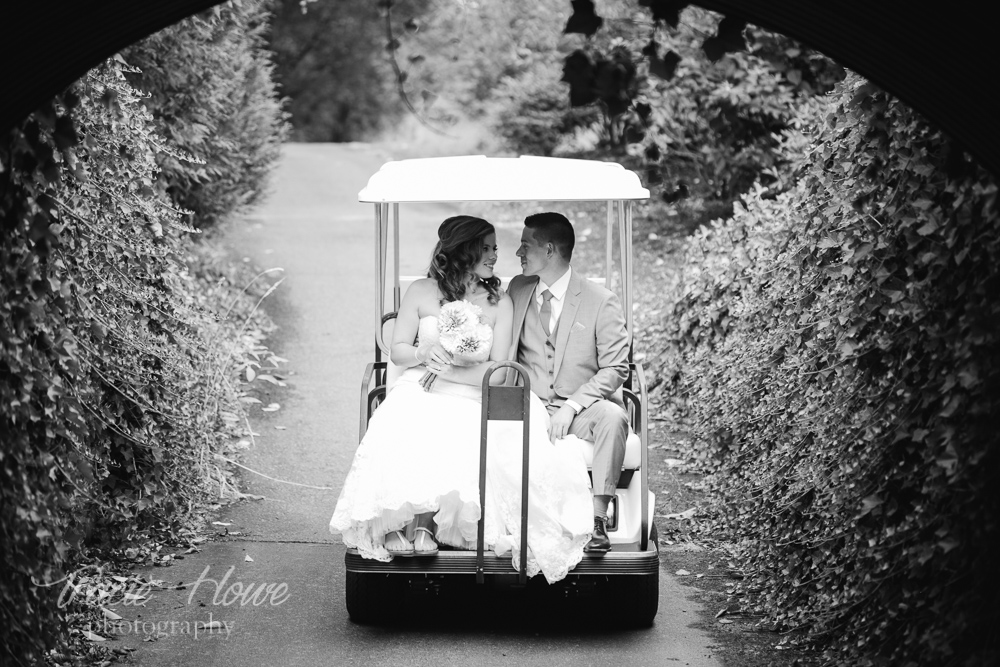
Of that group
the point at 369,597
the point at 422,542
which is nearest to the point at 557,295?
the point at 422,542

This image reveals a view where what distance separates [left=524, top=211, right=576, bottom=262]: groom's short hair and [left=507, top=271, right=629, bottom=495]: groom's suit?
6.4 inches

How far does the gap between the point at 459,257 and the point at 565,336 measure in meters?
0.71

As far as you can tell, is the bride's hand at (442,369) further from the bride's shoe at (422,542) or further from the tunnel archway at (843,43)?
the tunnel archway at (843,43)

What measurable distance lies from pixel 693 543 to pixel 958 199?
3.69m

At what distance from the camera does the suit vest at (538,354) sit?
241 inches

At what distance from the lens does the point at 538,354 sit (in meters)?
6.19

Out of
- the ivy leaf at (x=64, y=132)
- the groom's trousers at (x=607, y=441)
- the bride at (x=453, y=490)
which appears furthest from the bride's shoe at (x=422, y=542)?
the ivy leaf at (x=64, y=132)

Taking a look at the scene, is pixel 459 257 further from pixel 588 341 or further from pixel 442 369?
pixel 588 341

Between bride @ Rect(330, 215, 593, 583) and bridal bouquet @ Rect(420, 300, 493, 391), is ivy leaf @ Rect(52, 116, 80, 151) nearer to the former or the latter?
bride @ Rect(330, 215, 593, 583)

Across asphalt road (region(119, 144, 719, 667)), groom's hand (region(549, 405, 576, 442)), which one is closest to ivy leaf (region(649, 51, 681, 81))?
groom's hand (region(549, 405, 576, 442))

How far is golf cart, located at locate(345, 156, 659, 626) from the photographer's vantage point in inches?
214

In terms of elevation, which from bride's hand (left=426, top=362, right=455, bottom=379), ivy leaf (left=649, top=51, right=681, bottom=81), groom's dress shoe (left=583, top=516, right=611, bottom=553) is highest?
ivy leaf (left=649, top=51, right=681, bottom=81)

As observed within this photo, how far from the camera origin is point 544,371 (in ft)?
20.2

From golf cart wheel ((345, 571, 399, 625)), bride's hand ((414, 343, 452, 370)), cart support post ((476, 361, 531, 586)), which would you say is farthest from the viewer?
bride's hand ((414, 343, 452, 370))
